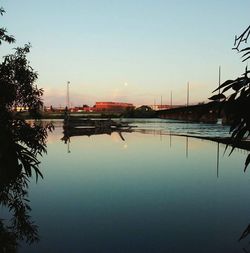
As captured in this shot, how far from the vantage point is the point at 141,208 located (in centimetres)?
1719

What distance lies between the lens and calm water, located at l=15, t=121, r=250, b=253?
1264cm

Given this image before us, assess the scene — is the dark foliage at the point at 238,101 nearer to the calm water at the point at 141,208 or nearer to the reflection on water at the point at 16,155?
the reflection on water at the point at 16,155

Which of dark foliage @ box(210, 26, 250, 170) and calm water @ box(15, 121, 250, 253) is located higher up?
dark foliage @ box(210, 26, 250, 170)

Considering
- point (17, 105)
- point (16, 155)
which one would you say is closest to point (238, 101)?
point (16, 155)

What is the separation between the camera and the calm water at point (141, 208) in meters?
12.6

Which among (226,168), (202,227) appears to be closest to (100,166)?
A: (226,168)

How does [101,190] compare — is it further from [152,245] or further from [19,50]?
[19,50]

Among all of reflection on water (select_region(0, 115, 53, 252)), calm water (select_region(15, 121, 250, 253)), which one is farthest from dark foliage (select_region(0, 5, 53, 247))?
calm water (select_region(15, 121, 250, 253))

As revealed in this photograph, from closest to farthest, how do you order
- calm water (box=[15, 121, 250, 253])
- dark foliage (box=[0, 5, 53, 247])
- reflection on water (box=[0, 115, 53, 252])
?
1. reflection on water (box=[0, 115, 53, 252])
2. dark foliage (box=[0, 5, 53, 247])
3. calm water (box=[15, 121, 250, 253])

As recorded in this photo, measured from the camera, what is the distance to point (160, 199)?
62.7ft

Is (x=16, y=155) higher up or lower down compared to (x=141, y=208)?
higher up

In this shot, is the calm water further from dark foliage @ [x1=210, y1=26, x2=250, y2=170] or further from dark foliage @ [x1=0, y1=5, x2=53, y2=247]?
dark foliage @ [x1=210, y1=26, x2=250, y2=170]

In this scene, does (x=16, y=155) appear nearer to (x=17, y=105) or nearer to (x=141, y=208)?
(x=17, y=105)

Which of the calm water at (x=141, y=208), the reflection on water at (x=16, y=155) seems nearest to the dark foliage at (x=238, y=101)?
the reflection on water at (x=16, y=155)
